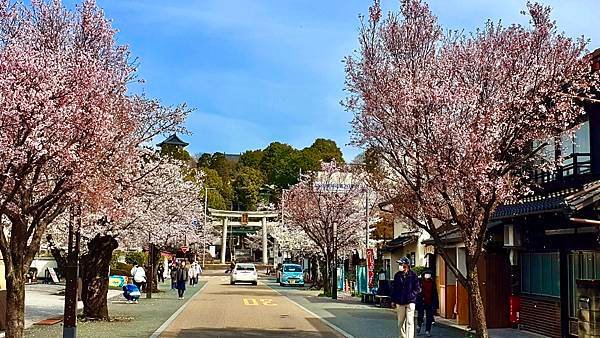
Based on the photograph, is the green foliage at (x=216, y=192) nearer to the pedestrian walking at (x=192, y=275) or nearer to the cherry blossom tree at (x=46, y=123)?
the pedestrian walking at (x=192, y=275)

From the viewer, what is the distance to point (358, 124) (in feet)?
55.7

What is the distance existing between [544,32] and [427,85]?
247 centimetres

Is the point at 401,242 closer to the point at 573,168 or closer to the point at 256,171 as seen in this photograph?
the point at 573,168

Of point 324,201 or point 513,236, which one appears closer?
point 513,236

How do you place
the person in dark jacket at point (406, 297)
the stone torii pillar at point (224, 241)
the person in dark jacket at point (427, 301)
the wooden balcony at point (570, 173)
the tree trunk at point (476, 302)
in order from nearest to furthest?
the tree trunk at point (476, 302), the person in dark jacket at point (406, 297), the wooden balcony at point (570, 173), the person in dark jacket at point (427, 301), the stone torii pillar at point (224, 241)

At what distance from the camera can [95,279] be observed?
936 inches

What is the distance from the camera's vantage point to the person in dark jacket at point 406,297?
16.5 m

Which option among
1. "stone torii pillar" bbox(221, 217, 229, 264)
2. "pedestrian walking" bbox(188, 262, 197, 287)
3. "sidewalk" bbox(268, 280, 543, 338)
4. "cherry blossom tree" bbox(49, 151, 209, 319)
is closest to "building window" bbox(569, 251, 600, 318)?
"sidewalk" bbox(268, 280, 543, 338)

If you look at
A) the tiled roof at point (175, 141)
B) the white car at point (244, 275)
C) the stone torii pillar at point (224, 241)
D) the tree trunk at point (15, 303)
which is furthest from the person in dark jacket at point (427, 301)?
the stone torii pillar at point (224, 241)

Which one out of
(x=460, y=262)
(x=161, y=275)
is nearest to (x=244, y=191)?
(x=161, y=275)

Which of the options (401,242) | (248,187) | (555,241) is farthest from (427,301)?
(248,187)

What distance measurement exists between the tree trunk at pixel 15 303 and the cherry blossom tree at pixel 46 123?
0.05 feet

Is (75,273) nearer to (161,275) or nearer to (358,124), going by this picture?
(358,124)

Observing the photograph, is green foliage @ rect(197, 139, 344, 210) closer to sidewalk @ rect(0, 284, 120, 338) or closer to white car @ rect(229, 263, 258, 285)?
white car @ rect(229, 263, 258, 285)
